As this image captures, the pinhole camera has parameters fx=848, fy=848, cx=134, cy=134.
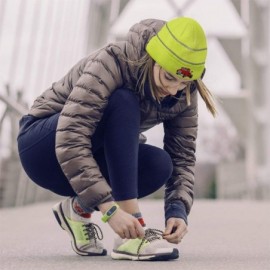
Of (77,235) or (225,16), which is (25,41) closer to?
(77,235)

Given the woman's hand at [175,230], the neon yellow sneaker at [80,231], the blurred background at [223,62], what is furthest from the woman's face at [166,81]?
the blurred background at [223,62]

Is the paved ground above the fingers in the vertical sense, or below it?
below

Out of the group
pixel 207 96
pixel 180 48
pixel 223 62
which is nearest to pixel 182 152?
pixel 207 96

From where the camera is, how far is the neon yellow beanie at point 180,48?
1.62 m

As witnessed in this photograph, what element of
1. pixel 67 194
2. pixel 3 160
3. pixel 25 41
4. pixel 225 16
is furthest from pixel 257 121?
pixel 67 194

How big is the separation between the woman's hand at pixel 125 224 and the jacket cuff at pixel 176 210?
8.6 inches

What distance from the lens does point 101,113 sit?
5.37ft

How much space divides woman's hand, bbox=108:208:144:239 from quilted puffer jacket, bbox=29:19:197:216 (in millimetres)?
44

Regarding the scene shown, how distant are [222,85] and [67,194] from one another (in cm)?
1460

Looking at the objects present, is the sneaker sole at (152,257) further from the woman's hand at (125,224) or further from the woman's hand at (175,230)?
the woman's hand at (125,224)

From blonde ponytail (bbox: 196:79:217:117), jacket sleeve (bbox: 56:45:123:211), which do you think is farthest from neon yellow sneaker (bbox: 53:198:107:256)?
blonde ponytail (bbox: 196:79:217:117)

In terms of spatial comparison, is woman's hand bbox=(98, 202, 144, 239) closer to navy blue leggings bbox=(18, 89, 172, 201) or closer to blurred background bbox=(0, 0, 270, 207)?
navy blue leggings bbox=(18, 89, 172, 201)

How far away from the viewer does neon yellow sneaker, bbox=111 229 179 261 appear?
1.71 metres

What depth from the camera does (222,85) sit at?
53.6ft
